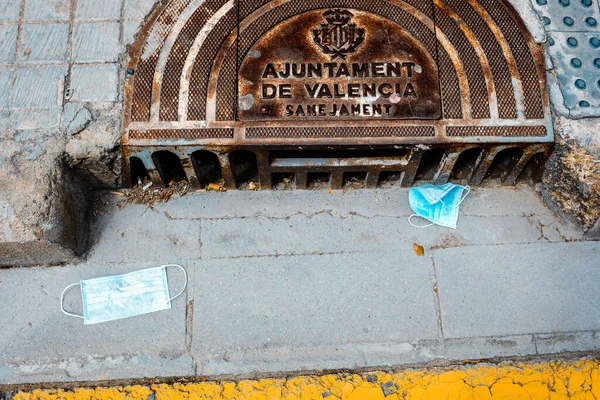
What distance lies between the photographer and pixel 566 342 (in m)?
3.36

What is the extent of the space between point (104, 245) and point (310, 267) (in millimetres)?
1400

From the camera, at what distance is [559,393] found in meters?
3.22

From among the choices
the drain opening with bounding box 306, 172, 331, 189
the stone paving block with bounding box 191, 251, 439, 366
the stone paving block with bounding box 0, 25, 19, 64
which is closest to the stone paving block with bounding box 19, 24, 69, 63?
the stone paving block with bounding box 0, 25, 19, 64

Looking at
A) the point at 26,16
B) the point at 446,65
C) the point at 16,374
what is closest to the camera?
the point at 16,374

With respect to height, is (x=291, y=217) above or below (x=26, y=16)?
below

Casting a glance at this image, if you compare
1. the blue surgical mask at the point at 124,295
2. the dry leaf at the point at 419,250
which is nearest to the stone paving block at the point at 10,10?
the blue surgical mask at the point at 124,295

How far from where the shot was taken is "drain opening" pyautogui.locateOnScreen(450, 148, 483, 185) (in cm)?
376

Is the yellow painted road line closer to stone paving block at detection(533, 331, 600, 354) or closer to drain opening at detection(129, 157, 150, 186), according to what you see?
stone paving block at detection(533, 331, 600, 354)

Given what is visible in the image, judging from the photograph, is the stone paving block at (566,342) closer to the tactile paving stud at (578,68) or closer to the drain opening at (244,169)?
the tactile paving stud at (578,68)

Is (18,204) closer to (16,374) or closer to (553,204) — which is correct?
(16,374)

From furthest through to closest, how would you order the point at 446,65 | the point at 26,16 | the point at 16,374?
1. the point at 26,16
2. the point at 446,65
3. the point at 16,374

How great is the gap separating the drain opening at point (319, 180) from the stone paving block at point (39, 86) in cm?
177

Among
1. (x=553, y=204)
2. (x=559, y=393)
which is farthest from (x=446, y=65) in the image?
(x=559, y=393)

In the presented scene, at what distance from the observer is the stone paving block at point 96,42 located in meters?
3.62
